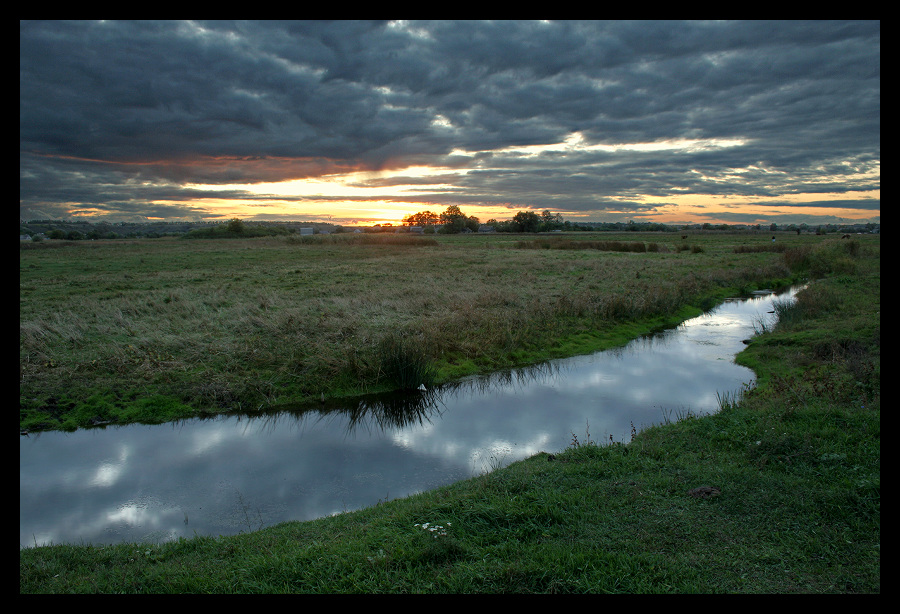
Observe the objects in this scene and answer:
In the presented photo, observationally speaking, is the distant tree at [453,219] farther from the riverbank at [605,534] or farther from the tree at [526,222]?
the riverbank at [605,534]

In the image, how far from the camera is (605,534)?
5.01 m

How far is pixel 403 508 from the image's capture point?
629 cm

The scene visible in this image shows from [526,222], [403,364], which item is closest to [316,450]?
[403,364]

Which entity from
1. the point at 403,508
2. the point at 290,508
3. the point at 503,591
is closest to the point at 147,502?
the point at 290,508

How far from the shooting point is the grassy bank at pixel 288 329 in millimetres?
12297

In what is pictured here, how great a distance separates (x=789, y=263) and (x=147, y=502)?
48306 mm

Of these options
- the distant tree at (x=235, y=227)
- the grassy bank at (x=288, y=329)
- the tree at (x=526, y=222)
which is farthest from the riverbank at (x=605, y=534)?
the tree at (x=526, y=222)

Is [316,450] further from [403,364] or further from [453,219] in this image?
[453,219]

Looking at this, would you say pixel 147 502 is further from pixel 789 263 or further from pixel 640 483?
pixel 789 263

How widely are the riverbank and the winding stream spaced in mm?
1589

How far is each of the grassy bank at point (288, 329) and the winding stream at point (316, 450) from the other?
2.81 ft

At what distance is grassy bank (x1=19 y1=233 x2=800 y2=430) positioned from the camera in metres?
12.3

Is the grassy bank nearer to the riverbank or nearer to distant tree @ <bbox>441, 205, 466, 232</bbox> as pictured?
the riverbank
